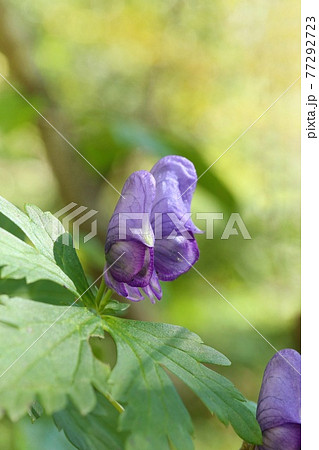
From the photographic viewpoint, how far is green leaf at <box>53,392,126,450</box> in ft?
2.41

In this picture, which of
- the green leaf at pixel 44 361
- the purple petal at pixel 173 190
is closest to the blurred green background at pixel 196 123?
the purple petal at pixel 173 190

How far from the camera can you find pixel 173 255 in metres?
0.81

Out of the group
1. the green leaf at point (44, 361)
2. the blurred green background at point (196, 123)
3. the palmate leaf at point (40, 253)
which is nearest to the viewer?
the green leaf at point (44, 361)

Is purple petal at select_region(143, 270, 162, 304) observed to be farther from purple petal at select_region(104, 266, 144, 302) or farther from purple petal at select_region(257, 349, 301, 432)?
purple petal at select_region(257, 349, 301, 432)

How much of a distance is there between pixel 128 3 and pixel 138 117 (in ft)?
2.06

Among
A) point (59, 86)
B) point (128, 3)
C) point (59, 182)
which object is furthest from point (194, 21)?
point (59, 182)

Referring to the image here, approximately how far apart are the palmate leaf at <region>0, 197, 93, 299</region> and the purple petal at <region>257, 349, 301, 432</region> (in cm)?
26

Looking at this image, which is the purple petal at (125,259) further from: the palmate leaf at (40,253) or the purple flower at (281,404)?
the purple flower at (281,404)

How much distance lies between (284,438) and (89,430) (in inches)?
9.7

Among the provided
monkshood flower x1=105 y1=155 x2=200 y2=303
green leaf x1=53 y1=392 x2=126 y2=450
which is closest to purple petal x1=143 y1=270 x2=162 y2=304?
monkshood flower x1=105 y1=155 x2=200 y2=303

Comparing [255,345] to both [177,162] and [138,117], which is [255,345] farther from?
[177,162]

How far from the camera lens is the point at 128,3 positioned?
334 centimetres

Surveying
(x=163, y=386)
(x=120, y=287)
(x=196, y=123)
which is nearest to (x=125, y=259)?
(x=120, y=287)

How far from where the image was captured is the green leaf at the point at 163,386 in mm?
574
